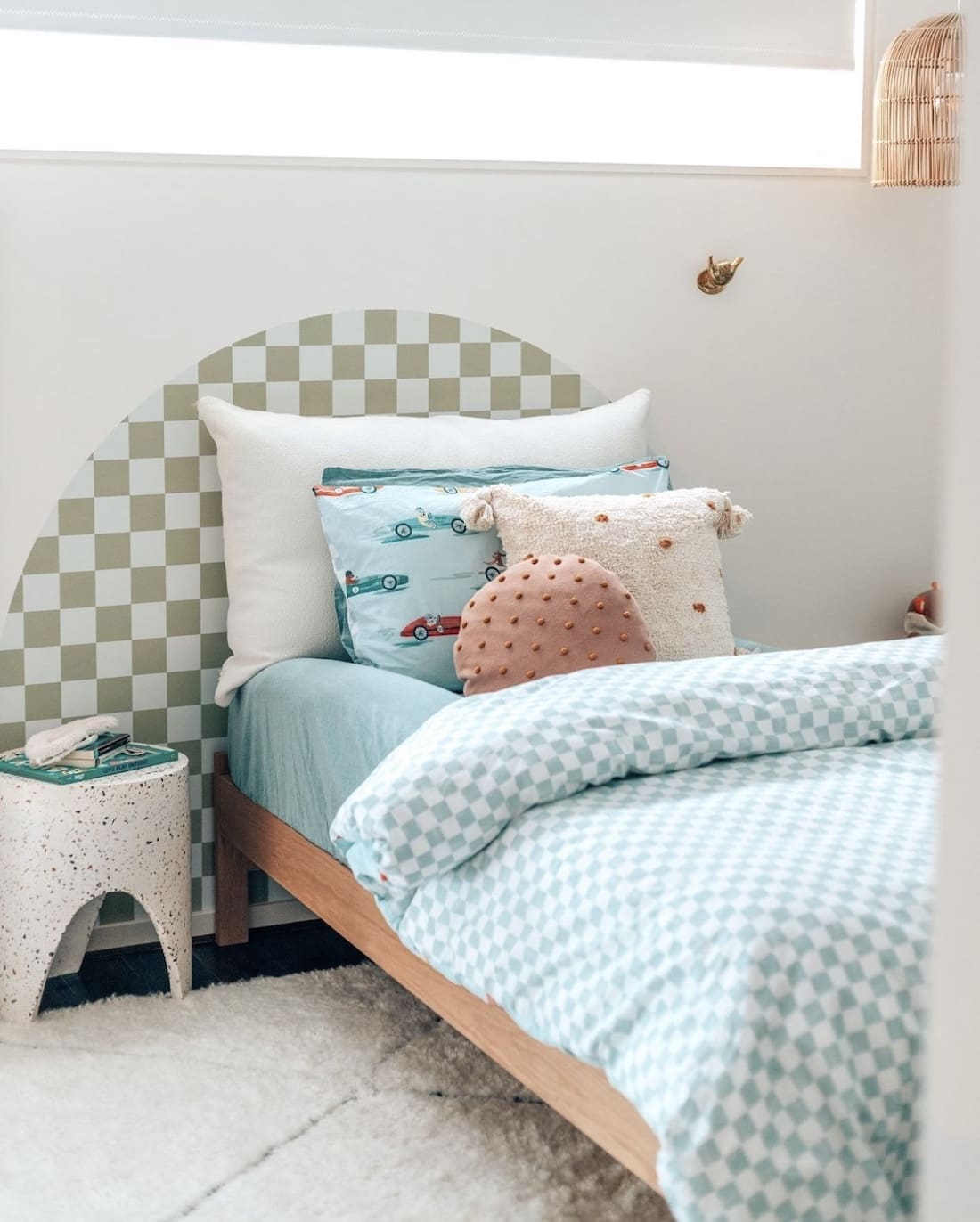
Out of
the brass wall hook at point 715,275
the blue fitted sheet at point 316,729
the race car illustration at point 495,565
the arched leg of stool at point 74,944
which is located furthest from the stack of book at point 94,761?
the brass wall hook at point 715,275

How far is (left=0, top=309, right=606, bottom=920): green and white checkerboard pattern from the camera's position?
2.59 metres

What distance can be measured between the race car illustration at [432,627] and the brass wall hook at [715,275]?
1.07 metres

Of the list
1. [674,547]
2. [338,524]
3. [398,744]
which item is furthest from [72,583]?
[674,547]

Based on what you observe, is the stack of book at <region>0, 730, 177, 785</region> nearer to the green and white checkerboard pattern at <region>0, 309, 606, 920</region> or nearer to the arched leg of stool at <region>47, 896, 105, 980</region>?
the green and white checkerboard pattern at <region>0, 309, 606, 920</region>

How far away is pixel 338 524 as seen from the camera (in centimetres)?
248

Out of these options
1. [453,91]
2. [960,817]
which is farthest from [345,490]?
[960,817]

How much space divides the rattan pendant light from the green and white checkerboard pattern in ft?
3.24

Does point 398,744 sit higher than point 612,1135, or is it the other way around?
point 398,744

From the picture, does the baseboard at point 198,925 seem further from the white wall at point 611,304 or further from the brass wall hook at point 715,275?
the brass wall hook at point 715,275

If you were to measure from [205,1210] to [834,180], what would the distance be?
2496 millimetres

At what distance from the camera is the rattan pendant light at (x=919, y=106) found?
2826mm

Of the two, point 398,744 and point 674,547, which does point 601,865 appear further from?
point 674,547

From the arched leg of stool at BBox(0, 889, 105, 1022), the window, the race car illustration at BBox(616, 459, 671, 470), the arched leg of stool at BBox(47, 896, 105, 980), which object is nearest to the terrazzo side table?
the arched leg of stool at BBox(0, 889, 105, 1022)

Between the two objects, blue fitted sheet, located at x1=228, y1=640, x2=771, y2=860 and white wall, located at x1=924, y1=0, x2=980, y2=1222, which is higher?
white wall, located at x1=924, y1=0, x2=980, y2=1222
